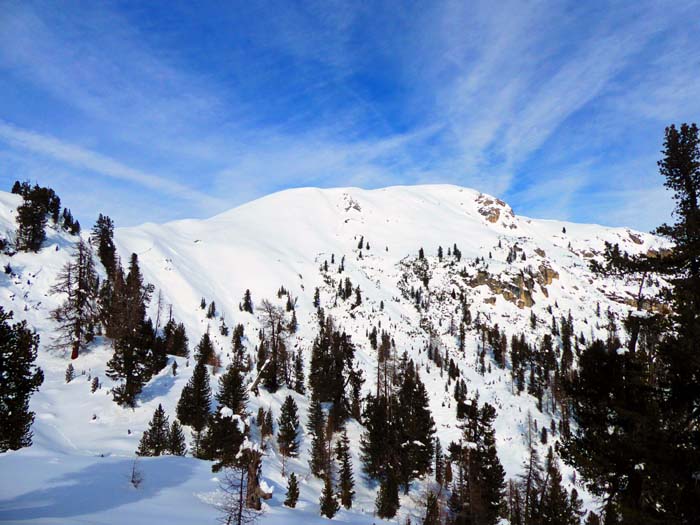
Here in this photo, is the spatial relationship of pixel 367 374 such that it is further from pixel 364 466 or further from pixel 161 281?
pixel 161 281

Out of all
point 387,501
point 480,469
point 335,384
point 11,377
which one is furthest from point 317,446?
point 11,377

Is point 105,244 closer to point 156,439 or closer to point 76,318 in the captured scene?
point 76,318

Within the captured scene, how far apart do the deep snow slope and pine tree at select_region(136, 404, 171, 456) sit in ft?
5.17

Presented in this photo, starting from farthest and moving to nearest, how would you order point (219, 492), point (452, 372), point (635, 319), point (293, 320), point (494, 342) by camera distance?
point (494, 342)
point (293, 320)
point (452, 372)
point (219, 492)
point (635, 319)

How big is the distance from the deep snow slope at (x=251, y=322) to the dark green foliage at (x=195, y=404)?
2535 millimetres

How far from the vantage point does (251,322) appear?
305 ft

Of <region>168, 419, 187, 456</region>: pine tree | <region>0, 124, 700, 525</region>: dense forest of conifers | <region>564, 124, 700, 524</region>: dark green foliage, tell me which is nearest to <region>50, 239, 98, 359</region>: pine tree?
<region>0, 124, 700, 525</region>: dense forest of conifers

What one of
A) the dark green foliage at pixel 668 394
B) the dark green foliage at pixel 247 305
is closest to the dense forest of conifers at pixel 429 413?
the dark green foliage at pixel 668 394

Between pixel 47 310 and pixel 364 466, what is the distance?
1731 inches

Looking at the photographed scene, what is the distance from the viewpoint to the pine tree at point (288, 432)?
123 ft

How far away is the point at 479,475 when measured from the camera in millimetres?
33031

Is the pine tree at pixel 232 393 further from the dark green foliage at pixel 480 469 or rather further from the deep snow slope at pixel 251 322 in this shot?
the dark green foliage at pixel 480 469

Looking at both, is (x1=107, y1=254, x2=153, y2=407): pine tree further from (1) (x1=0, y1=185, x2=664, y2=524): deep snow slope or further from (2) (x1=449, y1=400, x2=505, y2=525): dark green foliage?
(2) (x1=449, y1=400, x2=505, y2=525): dark green foliage

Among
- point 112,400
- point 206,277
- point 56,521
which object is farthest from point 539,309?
point 56,521
